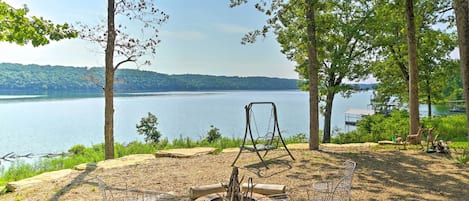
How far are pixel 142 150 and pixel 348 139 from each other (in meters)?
7.31

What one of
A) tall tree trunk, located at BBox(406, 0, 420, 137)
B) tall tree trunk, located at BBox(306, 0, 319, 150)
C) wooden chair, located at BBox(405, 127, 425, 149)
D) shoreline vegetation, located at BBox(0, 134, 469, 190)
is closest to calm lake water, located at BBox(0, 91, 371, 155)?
shoreline vegetation, located at BBox(0, 134, 469, 190)

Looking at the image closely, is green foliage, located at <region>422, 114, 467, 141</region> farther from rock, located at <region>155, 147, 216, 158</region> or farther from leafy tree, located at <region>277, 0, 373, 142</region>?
rock, located at <region>155, 147, 216, 158</region>

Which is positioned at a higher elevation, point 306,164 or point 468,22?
point 468,22

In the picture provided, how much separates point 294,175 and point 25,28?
3.91 meters

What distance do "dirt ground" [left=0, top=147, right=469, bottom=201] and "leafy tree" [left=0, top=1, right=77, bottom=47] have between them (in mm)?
2046

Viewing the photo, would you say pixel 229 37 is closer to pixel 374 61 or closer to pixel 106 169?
pixel 374 61

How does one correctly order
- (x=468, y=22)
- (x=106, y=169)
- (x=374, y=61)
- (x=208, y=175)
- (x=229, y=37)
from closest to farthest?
1. (x=468, y=22)
2. (x=208, y=175)
3. (x=106, y=169)
4. (x=374, y=61)
5. (x=229, y=37)

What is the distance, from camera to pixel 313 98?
22.9 feet

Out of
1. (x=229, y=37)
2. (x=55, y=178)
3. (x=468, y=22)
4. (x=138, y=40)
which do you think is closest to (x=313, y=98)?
(x=468, y=22)

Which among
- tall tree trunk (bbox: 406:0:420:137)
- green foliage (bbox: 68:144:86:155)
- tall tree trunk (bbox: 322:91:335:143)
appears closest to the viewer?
tall tree trunk (bbox: 406:0:420:137)

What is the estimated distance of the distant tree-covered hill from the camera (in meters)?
14.0

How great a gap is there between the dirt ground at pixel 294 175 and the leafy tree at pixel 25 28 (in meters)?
2.05

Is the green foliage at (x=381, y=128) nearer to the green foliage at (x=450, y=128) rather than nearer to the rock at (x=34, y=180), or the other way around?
the green foliage at (x=450, y=128)

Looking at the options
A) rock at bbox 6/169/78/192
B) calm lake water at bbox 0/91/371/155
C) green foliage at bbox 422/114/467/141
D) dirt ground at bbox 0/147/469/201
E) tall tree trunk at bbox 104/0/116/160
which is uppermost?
tall tree trunk at bbox 104/0/116/160
